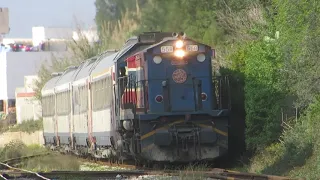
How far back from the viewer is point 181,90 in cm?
1973

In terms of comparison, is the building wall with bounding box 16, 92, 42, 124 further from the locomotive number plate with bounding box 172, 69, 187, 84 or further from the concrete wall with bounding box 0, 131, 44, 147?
the locomotive number plate with bounding box 172, 69, 187, 84

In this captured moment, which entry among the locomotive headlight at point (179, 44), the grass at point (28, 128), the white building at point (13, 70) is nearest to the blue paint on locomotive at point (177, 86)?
the locomotive headlight at point (179, 44)

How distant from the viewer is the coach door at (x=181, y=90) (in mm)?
19703

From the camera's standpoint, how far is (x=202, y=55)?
20.0 m

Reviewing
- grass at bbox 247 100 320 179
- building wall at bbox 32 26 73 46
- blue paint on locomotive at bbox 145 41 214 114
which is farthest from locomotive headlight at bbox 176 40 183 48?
building wall at bbox 32 26 73 46

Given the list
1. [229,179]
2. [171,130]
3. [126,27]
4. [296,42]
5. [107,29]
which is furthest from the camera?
[107,29]

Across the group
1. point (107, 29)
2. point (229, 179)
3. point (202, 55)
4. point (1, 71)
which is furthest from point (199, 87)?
point (1, 71)

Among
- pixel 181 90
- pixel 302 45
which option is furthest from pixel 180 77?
pixel 302 45

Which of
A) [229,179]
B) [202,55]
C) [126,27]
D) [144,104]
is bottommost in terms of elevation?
[229,179]

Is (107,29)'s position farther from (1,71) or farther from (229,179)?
(229,179)

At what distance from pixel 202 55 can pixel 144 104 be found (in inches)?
80.4

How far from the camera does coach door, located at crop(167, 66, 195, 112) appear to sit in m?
19.7

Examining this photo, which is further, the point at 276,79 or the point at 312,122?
the point at 276,79

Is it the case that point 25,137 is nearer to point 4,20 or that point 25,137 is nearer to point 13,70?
point 13,70
